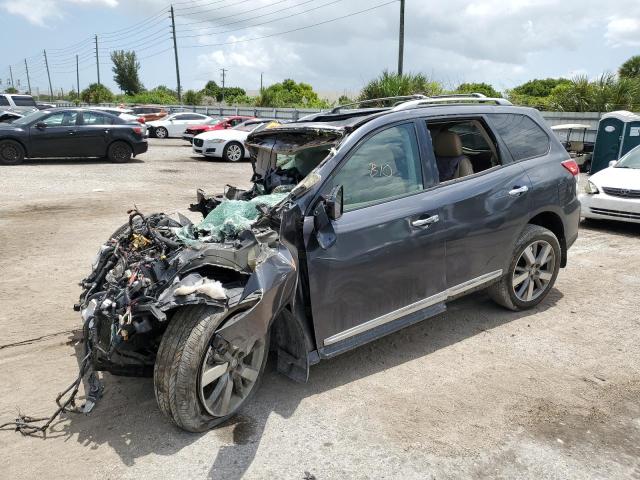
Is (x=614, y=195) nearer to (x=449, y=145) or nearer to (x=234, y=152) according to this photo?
(x=449, y=145)

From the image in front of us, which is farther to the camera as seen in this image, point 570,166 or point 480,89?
point 480,89

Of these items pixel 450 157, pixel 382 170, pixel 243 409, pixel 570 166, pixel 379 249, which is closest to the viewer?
pixel 243 409

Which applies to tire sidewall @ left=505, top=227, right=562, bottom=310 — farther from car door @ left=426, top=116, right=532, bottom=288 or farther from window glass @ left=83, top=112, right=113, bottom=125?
A: window glass @ left=83, top=112, right=113, bottom=125

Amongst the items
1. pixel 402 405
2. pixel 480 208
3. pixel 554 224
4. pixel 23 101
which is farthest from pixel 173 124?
pixel 402 405

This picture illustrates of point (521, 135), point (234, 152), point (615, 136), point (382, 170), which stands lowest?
point (234, 152)

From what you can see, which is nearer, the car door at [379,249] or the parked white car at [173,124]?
the car door at [379,249]

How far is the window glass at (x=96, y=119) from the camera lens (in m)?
15.4

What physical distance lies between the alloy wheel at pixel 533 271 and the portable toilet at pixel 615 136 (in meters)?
9.88

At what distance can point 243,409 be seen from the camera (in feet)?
11.1

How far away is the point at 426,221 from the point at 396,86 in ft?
60.4

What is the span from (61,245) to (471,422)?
18.6 ft

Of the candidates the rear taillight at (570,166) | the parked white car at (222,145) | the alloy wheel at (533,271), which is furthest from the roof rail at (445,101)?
the parked white car at (222,145)

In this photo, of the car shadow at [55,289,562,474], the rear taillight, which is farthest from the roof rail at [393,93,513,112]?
the car shadow at [55,289,562,474]

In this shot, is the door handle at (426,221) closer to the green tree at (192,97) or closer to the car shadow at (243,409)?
the car shadow at (243,409)
